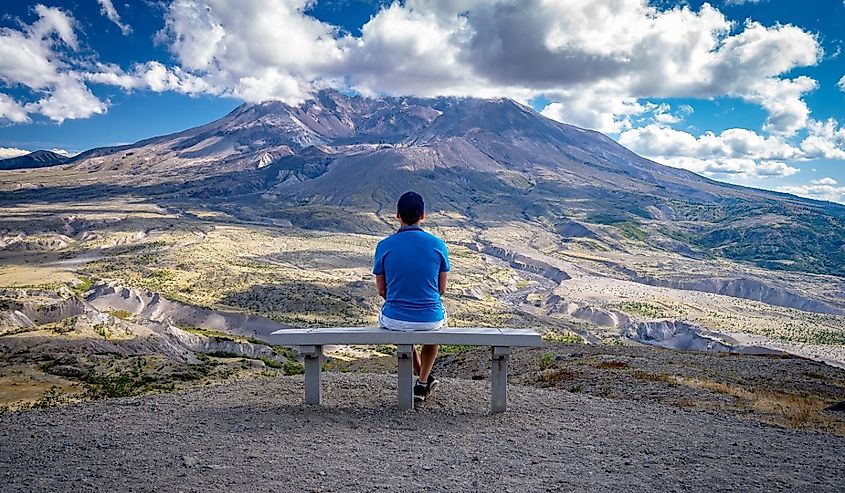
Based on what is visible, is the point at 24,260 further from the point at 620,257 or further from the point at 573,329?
the point at 620,257

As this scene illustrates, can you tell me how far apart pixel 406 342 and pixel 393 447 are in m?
1.39

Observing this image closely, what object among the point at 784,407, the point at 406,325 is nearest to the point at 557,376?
the point at 784,407

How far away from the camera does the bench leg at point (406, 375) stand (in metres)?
7.70

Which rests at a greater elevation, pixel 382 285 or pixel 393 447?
pixel 382 285

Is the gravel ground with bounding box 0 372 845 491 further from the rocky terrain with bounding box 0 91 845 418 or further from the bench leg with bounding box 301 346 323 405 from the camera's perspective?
the rocky terrain with bounding box 0 91 845 418

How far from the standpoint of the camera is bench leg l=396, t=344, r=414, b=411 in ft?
25.2

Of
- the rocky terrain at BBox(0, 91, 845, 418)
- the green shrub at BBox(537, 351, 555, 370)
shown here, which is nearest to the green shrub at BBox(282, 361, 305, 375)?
the rocky terrain at BBox(0, 91, 845, 418)

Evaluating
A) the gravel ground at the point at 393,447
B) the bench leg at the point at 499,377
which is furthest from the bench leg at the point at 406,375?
the bench leg at the point at 499,377

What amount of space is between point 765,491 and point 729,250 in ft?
645

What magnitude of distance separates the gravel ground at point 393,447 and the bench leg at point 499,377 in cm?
18

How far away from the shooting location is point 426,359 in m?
8.01

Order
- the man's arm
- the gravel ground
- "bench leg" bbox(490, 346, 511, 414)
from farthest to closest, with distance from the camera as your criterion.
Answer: "bench leg" bbox(490, 346, 511, 414)
the man's arm
the gravel ground

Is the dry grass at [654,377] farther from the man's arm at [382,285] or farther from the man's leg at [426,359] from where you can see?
the man's arm at [382,285]

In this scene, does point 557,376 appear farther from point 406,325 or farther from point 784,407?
point 406,325
